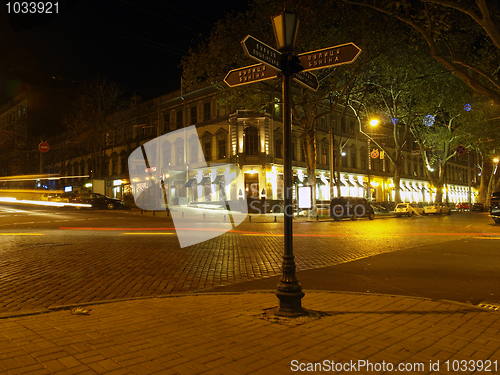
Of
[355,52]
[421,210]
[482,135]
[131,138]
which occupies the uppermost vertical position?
[131,138]

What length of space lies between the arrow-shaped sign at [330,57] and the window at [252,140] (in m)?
36.1

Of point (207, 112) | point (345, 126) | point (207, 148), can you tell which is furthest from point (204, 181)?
point (345, 126)

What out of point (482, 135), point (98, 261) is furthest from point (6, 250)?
point (482, 135)

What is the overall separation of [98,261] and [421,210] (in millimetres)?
40803

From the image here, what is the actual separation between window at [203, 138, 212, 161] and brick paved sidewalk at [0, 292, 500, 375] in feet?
130

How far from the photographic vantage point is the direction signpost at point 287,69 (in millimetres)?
4539

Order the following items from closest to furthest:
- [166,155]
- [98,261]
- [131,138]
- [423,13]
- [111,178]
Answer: [98,261], [423,13], [166,155], [131,138], [111,178]

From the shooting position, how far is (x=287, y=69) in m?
4.89

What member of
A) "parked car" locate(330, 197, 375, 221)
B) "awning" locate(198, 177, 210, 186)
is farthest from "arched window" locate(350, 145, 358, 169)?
"parked car" locate(330, 197, 375, 221)

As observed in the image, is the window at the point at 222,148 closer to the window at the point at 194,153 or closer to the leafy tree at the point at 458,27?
the window at the point at 194,153

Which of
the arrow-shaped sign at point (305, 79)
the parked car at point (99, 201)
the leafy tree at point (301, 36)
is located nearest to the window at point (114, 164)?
the parked car at point (99, 201)

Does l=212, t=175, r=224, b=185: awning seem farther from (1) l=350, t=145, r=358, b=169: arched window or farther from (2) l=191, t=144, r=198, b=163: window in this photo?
(1) l=350, t=145, r=358, b=169: arched window

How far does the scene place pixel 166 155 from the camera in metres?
48.8

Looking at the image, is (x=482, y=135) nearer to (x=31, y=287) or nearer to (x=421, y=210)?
(x=421, y=210)
